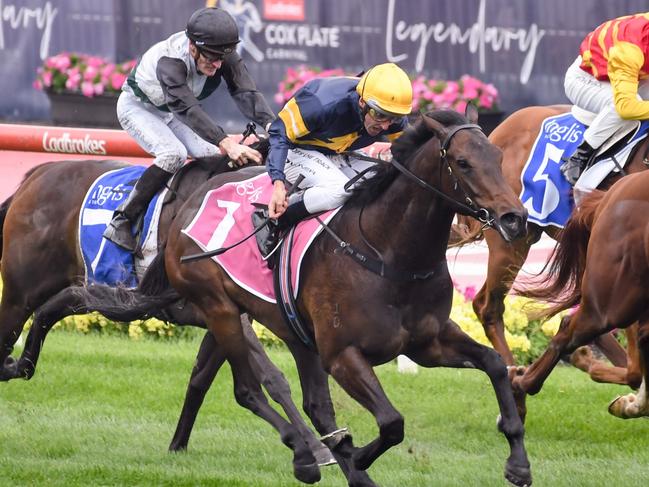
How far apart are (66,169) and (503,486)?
Answer: 3098mm

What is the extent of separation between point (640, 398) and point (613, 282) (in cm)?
69

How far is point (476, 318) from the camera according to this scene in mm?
9672

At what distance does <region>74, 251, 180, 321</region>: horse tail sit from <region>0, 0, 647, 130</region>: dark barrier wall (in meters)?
7.97

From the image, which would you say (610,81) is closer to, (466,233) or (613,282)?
(466,233)

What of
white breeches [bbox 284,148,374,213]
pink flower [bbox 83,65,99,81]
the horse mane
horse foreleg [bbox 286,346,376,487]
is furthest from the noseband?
pink flower [bbox 83,65,99,81]

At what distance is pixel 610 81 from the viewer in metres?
8.34

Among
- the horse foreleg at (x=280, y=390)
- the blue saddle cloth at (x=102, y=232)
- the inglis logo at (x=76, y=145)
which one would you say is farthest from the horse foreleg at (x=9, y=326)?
the inglis logo at (x=76, y=145)

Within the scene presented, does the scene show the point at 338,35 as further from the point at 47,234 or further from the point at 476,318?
the point at 47,234

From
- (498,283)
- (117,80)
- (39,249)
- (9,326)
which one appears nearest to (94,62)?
(117,80)

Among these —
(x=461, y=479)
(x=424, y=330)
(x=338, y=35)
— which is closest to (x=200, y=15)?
(x=424, y=330)

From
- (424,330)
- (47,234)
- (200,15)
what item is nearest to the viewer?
(424,330)

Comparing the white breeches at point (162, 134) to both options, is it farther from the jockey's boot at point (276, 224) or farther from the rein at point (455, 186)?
the rein at point (455, 186)

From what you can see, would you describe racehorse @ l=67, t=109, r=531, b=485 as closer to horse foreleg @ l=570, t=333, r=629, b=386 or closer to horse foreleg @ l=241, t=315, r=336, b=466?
horse foreleg @ l=241, t=315, r=336, b=466

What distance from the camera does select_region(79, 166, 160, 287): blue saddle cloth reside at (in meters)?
7.62
